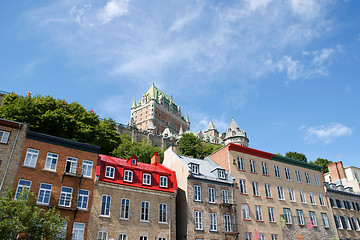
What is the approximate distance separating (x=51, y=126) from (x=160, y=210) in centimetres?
2702

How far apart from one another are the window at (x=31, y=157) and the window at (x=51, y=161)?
Answer: 104 cm

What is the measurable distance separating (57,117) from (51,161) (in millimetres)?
22209

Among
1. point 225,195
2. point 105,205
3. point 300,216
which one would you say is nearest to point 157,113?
point 300,216

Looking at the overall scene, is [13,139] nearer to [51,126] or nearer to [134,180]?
[134,180]

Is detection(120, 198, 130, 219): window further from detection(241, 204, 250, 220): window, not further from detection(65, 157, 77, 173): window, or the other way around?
detection(241, 204, 250, 220): window

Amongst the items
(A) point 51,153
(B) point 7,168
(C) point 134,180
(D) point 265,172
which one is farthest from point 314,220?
(B) point 7,168

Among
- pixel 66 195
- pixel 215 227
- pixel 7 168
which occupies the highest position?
pixel 7 168

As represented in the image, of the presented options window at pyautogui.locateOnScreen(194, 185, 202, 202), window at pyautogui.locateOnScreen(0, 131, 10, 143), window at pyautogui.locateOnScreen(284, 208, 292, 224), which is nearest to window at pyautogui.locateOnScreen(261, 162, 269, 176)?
window at pyautogui.locateOnScreen(284, 208, 292, 224)

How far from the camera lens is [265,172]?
4131 cm

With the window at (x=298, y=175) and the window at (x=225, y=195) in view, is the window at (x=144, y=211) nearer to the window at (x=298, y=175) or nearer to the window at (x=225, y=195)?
the window at (x=225, y=195)

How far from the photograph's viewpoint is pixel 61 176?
28000 millimetres

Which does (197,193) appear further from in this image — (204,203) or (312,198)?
(312,198)

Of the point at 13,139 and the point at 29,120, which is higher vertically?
the point at 29,120

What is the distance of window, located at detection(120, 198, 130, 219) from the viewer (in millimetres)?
29094
